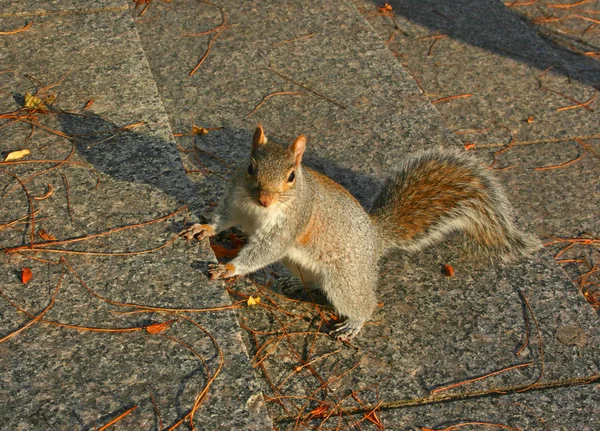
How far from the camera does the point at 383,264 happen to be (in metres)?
3.05

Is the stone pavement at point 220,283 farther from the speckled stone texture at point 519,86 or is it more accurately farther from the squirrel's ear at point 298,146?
the squirrel's ear at point 298,146

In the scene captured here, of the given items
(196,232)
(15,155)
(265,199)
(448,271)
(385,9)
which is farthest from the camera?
(385,9)

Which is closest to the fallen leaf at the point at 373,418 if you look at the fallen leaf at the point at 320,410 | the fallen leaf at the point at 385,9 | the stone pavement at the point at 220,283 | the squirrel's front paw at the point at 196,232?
the stone pavement at the point at 220,283

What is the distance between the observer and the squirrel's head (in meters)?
2.51

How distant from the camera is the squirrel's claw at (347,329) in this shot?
2.69 m

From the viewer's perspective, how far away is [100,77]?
3402 mm

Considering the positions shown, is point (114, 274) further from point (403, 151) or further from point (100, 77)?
point (403, 151)

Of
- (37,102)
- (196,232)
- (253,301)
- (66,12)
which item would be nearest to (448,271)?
(253,301)

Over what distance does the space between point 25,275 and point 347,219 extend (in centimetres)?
118

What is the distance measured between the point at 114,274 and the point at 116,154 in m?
0.69

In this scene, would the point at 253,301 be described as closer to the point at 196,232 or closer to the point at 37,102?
the point at 196,232

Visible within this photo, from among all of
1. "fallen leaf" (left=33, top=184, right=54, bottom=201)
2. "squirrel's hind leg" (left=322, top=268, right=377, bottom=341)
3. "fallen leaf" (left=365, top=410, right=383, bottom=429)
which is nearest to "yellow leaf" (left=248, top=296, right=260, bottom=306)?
"squirrel's hind leg" (left=322, top=268, right=377, bottom=341)

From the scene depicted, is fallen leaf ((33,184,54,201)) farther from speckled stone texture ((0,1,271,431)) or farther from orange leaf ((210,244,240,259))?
orange leaf ((210,244,240,259))

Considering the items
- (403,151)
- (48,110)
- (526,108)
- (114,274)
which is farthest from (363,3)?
(114,274)
